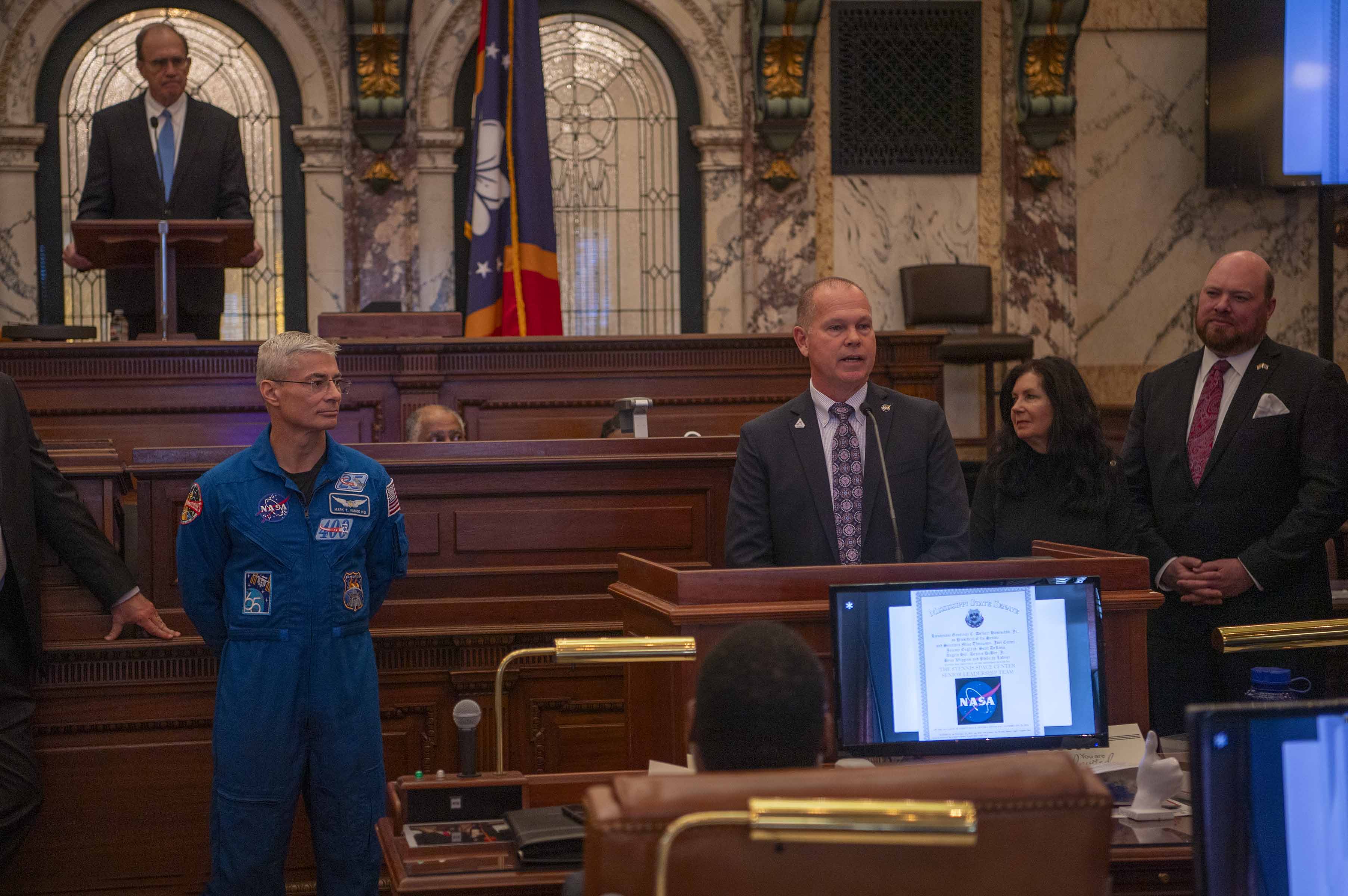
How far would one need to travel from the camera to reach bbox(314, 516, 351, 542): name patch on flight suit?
319 centimetres

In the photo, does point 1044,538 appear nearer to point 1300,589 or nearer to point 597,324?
point 1300,589

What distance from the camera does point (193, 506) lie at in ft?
10.5

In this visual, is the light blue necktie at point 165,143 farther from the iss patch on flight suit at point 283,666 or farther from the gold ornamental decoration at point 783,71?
the gold ornamental decoration at point 783,71

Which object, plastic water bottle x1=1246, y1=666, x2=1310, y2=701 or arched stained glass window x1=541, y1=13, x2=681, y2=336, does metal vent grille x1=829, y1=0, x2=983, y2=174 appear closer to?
arched stained glass window x1=541, y1=13, x2=681, y2=336

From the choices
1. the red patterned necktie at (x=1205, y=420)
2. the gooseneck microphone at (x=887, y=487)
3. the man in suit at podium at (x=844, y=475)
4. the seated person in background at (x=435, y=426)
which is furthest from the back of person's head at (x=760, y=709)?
the seated person in background at (x=435, y=426)

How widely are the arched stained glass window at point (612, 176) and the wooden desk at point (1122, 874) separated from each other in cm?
625

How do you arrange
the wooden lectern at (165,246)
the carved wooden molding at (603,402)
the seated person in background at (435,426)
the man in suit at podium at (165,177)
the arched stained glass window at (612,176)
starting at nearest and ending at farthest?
the seated person in background at (435,426) → the wooden lectern at (165,246) → the carved wooden molding at (603,402) → the man in suit at podium at (165,177) → the arched stained glass window at (612,176)

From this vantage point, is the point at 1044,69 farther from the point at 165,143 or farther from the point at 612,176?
the point at 165,143

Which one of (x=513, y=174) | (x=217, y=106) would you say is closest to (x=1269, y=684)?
(x=513, y=174)

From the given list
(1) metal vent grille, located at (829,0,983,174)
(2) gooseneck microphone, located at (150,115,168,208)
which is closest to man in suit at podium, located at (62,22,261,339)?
(2) gooseneck microphone, located at (150,115,168,208)

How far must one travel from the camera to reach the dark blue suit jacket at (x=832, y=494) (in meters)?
3.03

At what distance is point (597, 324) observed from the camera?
8.22 meters

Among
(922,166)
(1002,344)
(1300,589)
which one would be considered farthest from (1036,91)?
(1300,589)

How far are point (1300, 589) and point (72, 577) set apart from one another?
334cm
